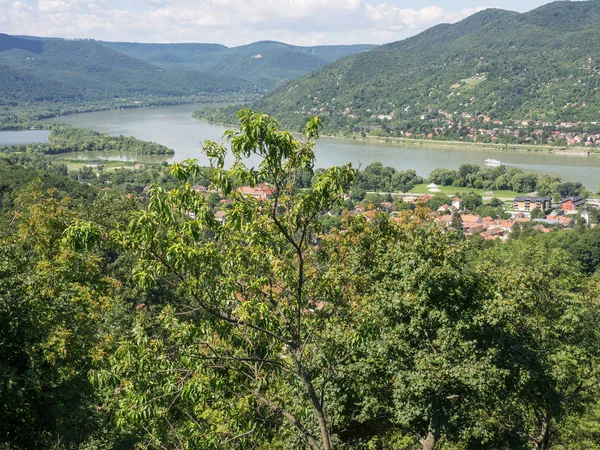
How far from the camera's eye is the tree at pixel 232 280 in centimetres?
261

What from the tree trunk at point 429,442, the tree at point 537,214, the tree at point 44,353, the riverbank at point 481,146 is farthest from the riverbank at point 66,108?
the tree trunk at point 429,442

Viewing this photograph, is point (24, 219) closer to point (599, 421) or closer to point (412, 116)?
point (599, 421)

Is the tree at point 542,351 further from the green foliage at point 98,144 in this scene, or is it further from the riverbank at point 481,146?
the riverbank at point 481,146

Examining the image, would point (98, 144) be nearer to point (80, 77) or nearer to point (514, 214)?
point (514, 214)

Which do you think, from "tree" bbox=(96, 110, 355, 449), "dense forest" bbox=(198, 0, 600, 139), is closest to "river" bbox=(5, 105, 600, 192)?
"dense forest" bbox=(198, 0, 600, 139)

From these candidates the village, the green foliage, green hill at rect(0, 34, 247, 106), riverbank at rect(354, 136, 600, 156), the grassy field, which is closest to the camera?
the village

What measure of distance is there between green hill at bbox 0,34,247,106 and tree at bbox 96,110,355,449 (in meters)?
113

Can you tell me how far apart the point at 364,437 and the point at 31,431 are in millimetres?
2895

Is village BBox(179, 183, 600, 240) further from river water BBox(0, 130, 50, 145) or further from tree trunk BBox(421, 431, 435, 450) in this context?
river water BBox(0, 130, 50, 145)

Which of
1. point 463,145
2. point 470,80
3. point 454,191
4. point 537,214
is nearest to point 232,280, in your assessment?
point 537,214

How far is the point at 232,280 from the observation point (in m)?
3.03

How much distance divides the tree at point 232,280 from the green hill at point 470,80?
62.5 m

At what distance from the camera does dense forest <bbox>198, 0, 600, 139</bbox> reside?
67625mm

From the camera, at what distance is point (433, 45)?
10612cm
